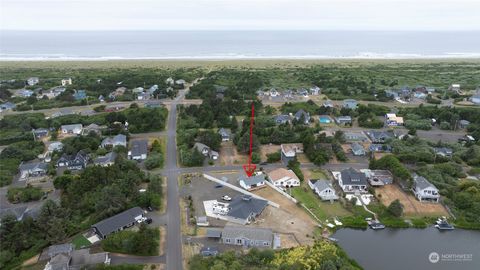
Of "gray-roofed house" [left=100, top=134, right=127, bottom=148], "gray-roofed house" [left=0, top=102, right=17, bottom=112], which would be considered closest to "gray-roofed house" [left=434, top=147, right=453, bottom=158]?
"gray-roofed house" [left=100, top=134, right=127, bottom=148]

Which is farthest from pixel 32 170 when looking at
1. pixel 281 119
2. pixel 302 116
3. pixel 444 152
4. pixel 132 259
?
pixel 444 152

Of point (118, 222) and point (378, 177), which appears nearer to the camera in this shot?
point (118, 222)

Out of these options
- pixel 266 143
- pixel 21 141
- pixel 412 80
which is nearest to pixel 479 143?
pixel 266 143

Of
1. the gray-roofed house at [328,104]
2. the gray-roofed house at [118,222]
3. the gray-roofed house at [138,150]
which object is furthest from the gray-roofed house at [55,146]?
the gray-roofed house at [328,104]

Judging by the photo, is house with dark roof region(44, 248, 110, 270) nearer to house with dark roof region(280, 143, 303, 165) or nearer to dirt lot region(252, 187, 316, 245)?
dirt lot region(252, 187, 316, 245)

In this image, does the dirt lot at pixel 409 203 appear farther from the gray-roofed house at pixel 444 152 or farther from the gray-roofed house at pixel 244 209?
the gray-roofed house at pixel 244 209

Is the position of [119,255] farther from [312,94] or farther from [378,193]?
[312,94]

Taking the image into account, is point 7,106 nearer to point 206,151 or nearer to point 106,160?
point 106,160
